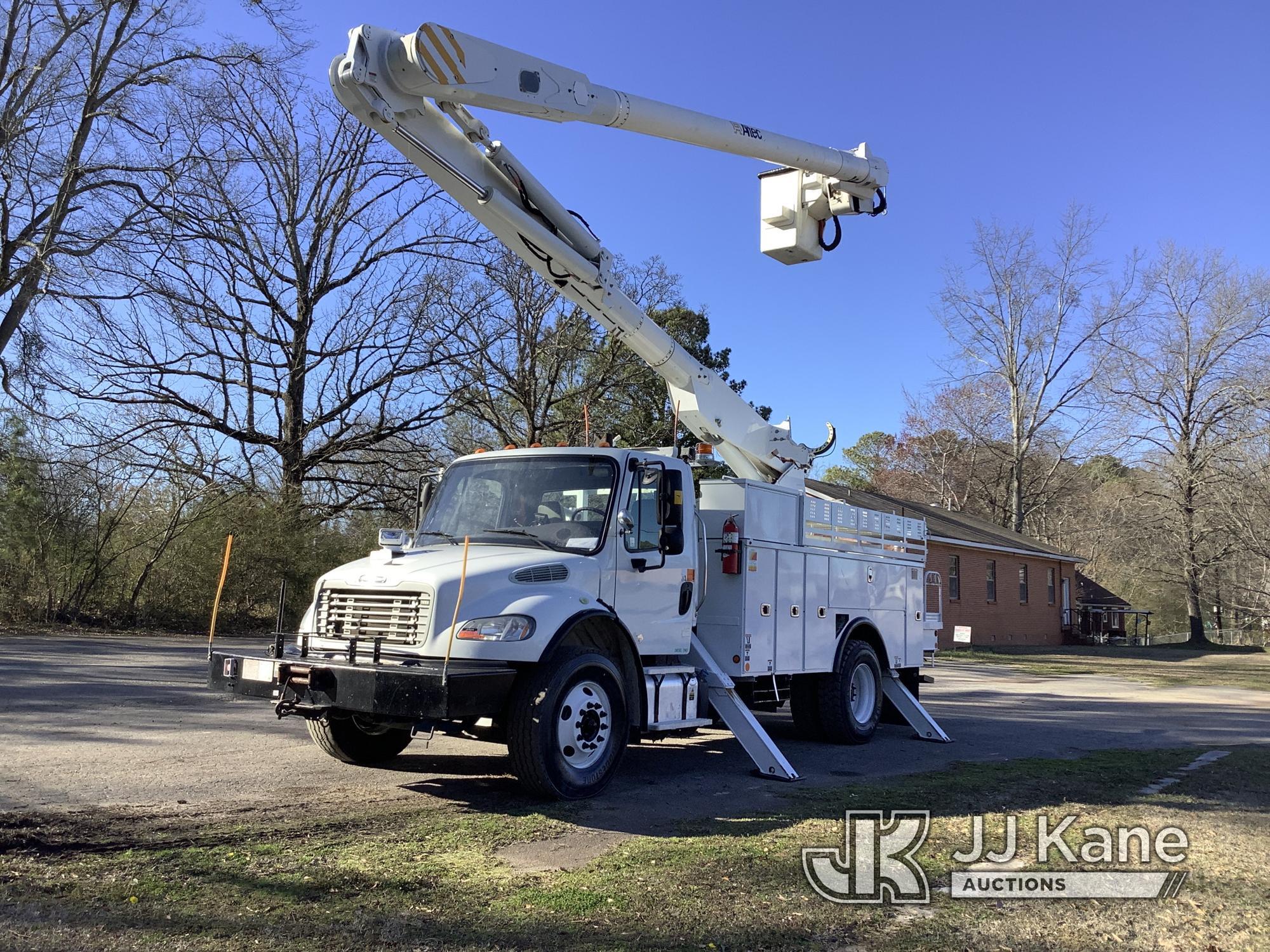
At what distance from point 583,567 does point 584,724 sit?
1131 mm

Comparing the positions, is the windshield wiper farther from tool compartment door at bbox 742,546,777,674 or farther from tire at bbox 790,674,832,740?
tire at bbox 790,674,832,740

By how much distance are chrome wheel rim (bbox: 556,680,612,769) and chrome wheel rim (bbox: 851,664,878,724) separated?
15.1 feet

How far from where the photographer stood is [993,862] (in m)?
5.56

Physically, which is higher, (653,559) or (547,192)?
(547,192)

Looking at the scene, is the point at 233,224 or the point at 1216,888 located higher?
the point at 233,224

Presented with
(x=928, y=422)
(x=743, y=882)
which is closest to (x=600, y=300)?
(x=743, y=882)

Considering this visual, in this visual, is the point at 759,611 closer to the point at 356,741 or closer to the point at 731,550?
the point at 731,550

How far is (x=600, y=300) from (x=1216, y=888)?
21.5 feet

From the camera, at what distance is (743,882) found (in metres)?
4.96

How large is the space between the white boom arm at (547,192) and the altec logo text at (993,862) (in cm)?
508

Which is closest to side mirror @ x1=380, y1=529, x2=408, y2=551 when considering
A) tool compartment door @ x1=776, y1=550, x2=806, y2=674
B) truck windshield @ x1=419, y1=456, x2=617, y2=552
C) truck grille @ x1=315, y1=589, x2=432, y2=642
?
truck windshield @ x1=419, y1=456, x2=617, y2=552

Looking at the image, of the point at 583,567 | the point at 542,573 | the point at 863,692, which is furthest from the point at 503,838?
the point at 863,692

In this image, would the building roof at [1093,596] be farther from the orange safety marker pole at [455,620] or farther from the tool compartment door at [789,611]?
the orange safety marker pole at [455,620]

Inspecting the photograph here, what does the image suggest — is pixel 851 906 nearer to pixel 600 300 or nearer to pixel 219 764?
pixel 219 764
